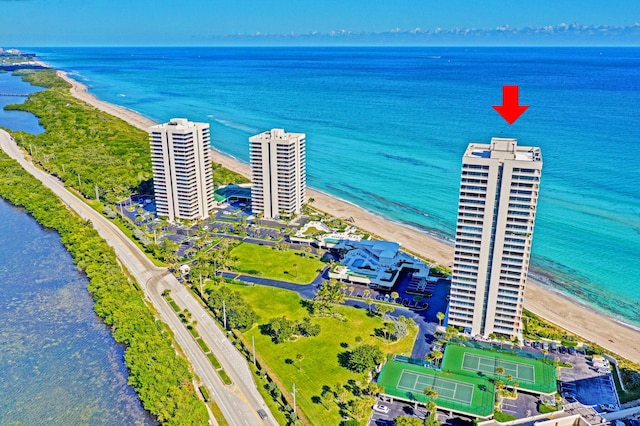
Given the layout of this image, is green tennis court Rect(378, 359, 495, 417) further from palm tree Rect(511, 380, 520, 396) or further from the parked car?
the parked car

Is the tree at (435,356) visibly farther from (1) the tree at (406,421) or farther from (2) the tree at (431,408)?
(1) the tree at (406,421)

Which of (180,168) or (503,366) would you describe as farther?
(180,168)

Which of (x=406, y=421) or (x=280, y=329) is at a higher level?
(x=280, y=329)

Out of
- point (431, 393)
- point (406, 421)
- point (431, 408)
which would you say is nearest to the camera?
point (406, 421)

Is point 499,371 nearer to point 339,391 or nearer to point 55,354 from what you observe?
point 339,391

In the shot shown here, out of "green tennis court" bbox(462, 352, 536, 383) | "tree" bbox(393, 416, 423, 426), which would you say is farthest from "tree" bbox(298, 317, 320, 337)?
"tree" bbox(393, 416, 423, 426)

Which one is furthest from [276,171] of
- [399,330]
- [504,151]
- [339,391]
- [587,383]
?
[587,383]

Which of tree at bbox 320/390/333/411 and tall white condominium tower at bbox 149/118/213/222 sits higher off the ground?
tall white condominium tower at bbox 149/118/213/222
